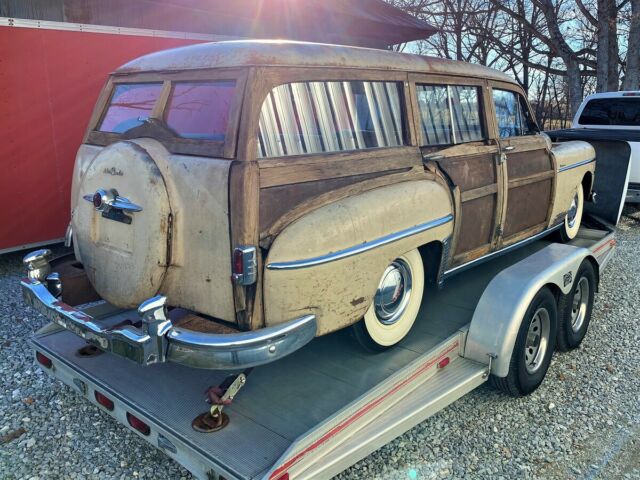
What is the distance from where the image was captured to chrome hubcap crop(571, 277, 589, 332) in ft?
13.3

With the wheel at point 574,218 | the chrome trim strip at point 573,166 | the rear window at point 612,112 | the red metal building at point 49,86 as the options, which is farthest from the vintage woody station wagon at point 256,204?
the rear window at point 612,112

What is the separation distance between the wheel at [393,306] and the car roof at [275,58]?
44.8 inches

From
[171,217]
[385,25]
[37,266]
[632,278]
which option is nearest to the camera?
Answer: [171,217]

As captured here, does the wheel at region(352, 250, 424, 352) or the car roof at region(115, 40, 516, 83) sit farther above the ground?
the car roof at region(115, 40, 516, 83)

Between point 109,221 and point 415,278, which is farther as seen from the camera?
point 415,278

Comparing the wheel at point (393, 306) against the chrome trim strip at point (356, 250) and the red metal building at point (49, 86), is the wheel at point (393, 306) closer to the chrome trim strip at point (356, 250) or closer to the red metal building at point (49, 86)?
the chrome trim strip at point (356, 250)

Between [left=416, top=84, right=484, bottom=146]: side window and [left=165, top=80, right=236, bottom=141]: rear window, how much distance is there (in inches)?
51.8

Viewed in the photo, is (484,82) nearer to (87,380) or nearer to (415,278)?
(415,278)

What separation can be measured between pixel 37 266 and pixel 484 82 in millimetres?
3279

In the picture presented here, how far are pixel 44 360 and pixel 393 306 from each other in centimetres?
213

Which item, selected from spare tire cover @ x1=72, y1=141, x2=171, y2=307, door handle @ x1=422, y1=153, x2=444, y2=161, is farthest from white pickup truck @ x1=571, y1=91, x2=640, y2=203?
spare tire cover @ x1=72, y1=141, x2=171, y2=307

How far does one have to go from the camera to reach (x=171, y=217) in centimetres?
254

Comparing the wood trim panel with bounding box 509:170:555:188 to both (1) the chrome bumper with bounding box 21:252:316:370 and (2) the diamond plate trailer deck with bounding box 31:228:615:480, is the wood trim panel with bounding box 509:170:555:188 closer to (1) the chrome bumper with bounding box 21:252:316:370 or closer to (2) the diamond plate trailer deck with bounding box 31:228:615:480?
(2) the diamond plate trailer deck with bounding box 31:228:615:480

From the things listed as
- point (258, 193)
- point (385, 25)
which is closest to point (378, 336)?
point (258, 193)
